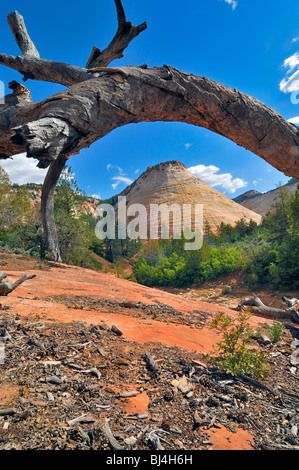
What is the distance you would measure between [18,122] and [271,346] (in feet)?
13.8

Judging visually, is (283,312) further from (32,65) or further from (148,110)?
(32,65)

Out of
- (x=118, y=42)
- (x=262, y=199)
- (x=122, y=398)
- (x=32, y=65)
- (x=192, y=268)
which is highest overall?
(x=262, y=199)

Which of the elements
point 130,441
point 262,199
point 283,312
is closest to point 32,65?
point 130,441

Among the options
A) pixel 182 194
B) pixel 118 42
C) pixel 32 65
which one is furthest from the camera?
pixel 182 194

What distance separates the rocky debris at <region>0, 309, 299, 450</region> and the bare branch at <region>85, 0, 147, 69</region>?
297cm

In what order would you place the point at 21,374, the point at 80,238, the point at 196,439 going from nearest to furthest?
1. the point at 196,439
2. the point at 21,374
3. the point at 80,238

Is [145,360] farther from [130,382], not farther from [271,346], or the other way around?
[271,346]

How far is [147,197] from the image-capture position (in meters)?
65.8

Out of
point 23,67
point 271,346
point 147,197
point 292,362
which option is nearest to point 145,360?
point 292,362

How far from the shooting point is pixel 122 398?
5.54 feet

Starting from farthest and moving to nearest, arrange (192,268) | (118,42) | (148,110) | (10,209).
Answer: (10,209), (192,268), (118,42), (148,110)

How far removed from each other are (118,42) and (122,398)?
3.28m

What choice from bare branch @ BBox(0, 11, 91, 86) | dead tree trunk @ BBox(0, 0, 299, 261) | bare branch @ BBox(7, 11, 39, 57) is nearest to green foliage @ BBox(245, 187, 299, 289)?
dead tree trunk @ BBox(0, 0, 299, 261)

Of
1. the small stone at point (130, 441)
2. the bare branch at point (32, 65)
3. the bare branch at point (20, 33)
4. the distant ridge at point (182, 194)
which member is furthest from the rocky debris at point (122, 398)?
the distant ridge at point (182, 194)
